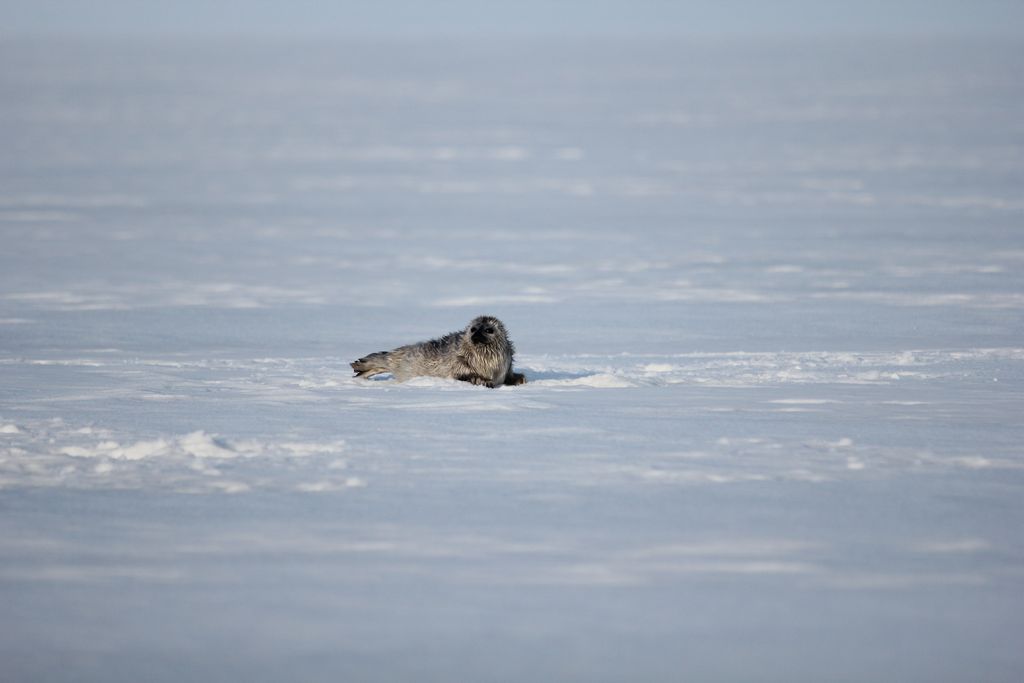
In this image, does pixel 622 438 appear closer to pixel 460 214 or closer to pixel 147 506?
pixel 147 506

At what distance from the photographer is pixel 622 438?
614 cm

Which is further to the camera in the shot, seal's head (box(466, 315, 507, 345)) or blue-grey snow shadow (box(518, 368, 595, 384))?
blue-grey snow shadow (box(518, 368, 595, 384))

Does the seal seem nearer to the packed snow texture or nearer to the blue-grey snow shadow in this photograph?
the packed snow texture

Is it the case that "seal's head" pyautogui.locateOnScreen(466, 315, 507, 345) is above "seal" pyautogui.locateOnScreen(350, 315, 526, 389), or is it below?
above

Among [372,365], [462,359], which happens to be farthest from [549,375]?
[372,365]

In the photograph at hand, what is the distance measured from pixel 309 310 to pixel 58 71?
51.5 meters

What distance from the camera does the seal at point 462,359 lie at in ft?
24.2

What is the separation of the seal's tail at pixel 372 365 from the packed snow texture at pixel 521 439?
Answer: 0.31 feet

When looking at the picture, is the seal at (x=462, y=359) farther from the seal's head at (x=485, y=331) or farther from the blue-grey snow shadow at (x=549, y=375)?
the blue-grey snow shadow at (x=549, y=375)

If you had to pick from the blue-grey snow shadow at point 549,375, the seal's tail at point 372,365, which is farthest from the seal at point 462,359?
the blue-grey snow shadow at point 549,375

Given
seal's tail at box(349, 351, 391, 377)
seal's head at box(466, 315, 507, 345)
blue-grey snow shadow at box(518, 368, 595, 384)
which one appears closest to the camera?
seal's head at box(466, 315, 507, 345)

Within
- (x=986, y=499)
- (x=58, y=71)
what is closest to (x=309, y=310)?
(x=986, y=499)

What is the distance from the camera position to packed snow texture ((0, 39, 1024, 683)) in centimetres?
393

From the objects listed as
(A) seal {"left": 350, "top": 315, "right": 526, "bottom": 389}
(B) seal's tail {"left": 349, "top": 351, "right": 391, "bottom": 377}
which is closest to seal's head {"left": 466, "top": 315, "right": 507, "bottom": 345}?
(A) seal {"left": 350, "top": 315, "right": 526, "bottom": 389}
